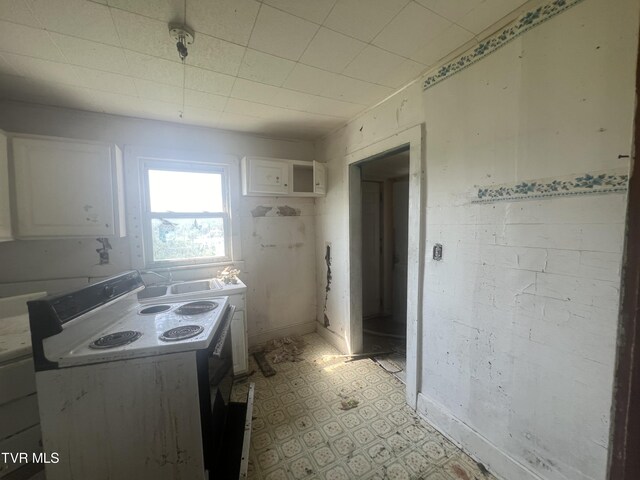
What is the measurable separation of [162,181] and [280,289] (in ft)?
5.71

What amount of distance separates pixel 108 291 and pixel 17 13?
1396mm

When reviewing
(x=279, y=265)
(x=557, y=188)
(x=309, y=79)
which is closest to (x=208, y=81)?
(x=309, y=79)

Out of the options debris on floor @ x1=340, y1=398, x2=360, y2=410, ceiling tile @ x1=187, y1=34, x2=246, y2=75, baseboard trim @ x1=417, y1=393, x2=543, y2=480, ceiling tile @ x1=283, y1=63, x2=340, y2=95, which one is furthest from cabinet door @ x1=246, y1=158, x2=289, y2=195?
baseboard trim @ x1=417, y1=393, x2=543, y2=480

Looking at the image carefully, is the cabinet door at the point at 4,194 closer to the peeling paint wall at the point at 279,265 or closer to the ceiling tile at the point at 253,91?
the ceiling tile at the point at 253,91

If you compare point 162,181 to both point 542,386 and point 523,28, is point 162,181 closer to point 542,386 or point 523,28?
point 523,28

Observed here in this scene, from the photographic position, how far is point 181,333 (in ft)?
4.01

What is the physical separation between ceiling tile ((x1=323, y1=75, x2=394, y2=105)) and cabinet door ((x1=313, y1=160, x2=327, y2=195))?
32.9 inches

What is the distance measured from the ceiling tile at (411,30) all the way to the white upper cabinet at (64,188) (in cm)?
222

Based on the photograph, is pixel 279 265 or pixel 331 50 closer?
pixel 331 50

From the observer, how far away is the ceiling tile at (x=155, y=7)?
3.70ft

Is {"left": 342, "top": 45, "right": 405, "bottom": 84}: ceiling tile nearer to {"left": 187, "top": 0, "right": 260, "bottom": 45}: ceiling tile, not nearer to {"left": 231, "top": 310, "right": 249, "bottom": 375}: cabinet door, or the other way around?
{"left": 187, "top": 0, "right": 260, "bottom": 45}: ceiling tile

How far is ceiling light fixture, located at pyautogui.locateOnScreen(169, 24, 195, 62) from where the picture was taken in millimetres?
1266

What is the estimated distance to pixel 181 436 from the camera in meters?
1.12

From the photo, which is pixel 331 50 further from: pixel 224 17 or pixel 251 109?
pixel 251 109
